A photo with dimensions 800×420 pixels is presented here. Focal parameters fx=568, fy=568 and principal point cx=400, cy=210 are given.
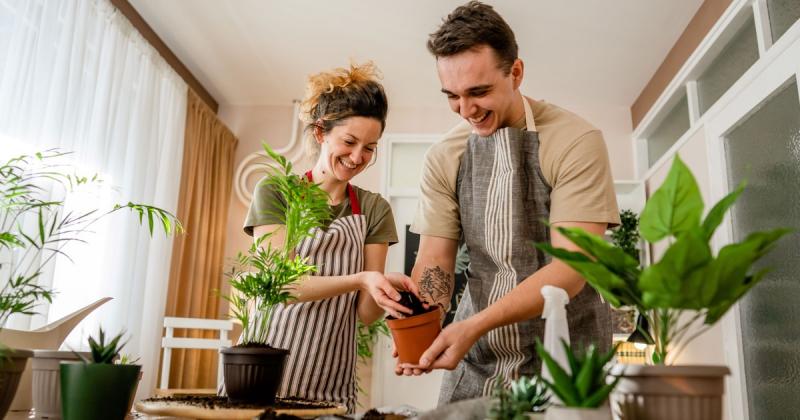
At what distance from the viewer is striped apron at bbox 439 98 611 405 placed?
4.42 ft

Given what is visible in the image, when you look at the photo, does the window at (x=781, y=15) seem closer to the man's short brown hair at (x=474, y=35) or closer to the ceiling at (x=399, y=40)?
the ceiling at (x=399, y=40)

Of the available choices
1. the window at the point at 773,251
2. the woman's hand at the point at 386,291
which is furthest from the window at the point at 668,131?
the woman's hand at the point at 386,291

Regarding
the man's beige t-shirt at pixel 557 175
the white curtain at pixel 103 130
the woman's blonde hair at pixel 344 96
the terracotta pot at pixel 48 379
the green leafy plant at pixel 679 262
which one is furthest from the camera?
the white curtain at pixel 103 130

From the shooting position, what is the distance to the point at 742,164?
115 inches

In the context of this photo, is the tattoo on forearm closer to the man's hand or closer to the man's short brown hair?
the man's hand

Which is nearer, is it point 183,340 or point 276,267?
point 276,267

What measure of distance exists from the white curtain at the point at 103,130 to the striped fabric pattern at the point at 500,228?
6.17 ft

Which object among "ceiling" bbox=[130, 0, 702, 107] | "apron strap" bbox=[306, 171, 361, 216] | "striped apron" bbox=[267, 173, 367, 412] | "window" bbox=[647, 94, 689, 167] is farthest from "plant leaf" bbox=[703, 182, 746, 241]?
"window" bbox=[647, 94, 689, 167]

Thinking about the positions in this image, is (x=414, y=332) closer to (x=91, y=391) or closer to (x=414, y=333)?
(x=414, y=333)

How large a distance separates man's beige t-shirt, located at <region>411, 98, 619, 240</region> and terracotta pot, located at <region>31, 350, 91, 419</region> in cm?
92

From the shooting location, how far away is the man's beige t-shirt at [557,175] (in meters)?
1.34

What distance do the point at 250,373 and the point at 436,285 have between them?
24.7 inches

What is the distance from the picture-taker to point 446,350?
111cm

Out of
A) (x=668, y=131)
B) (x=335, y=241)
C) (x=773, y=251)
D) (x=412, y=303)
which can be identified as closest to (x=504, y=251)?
(x=412, y=303)
